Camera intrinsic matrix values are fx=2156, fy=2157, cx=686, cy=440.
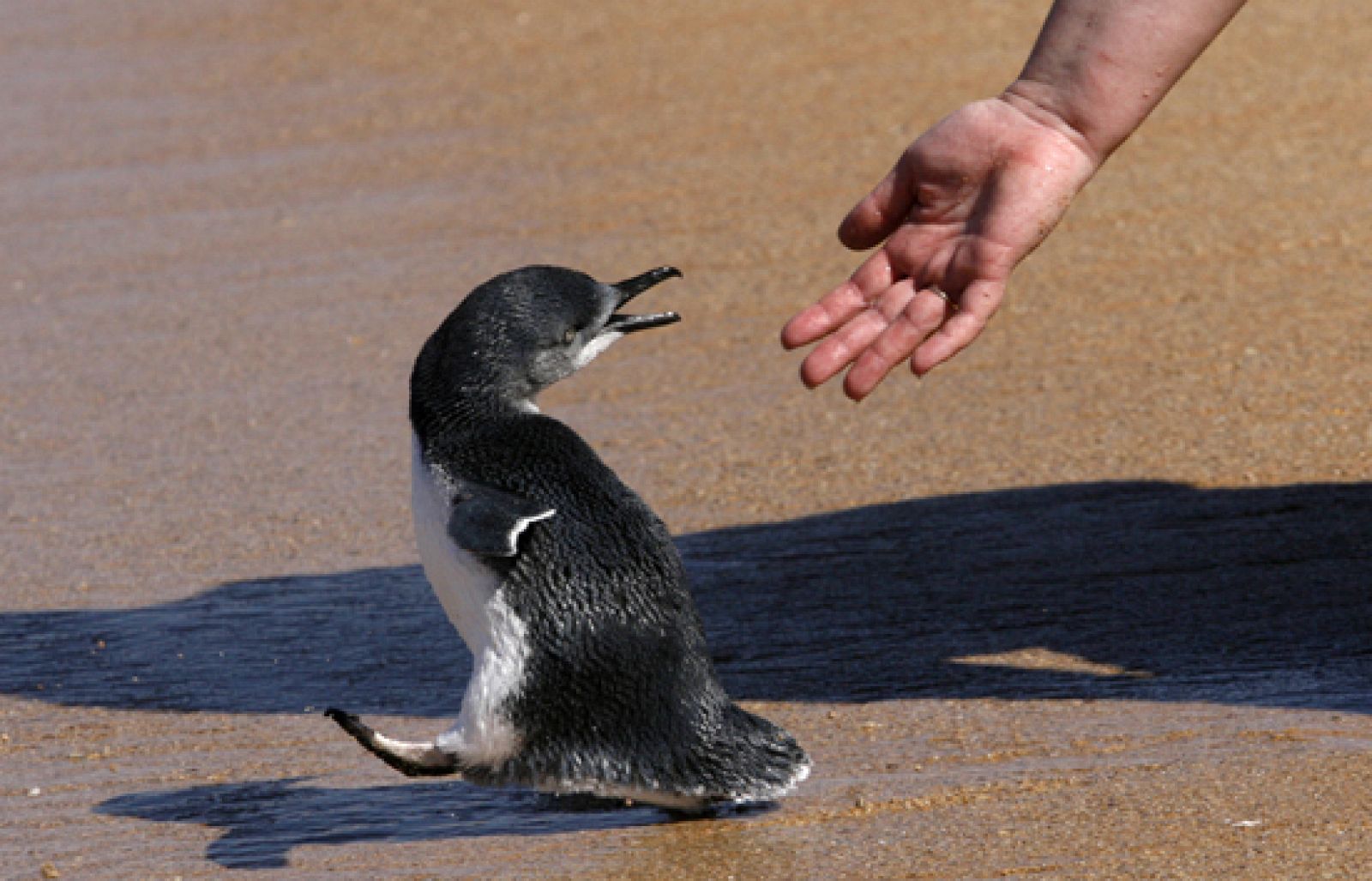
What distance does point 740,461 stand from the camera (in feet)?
16.7

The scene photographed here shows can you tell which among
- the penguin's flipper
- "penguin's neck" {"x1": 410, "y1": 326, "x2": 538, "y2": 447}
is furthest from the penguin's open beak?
the penguin's flipper

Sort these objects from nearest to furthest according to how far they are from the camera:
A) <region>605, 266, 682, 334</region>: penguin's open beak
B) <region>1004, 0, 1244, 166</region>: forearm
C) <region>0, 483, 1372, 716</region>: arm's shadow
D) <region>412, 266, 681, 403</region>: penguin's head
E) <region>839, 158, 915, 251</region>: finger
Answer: <region>412, 266, 681, 403</region>: penguin's head < <region>605, 266, 682, 334</region>: penguin's open beak < <region>1004, 0, 1244, 166</region>: forearm < <region>0, 483, 1372, 716</region>: arm's shadow < <region>839, 158, 915, 251</region>: finger

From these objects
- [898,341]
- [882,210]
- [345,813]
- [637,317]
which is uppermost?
[882,210]

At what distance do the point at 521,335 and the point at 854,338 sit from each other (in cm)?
71

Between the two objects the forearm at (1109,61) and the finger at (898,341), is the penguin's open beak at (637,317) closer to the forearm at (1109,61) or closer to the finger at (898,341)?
the finger at (898,341)

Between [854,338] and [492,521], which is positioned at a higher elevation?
[854,338]

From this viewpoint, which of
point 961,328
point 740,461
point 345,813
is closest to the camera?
point 345,813

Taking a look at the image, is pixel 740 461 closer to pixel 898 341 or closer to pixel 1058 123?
pixel 898 341

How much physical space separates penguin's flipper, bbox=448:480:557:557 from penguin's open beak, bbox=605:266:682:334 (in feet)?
1.37

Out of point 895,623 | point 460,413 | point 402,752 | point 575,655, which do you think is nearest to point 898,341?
point 895,623

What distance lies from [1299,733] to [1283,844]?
435 millimetres

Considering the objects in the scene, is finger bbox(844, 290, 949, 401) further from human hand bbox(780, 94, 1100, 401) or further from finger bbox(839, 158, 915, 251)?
finger bbox(839, 158, 915, 251)

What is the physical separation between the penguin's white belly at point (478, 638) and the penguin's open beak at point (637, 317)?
1.39ft

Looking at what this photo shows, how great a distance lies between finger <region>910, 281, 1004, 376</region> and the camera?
3.76 m
